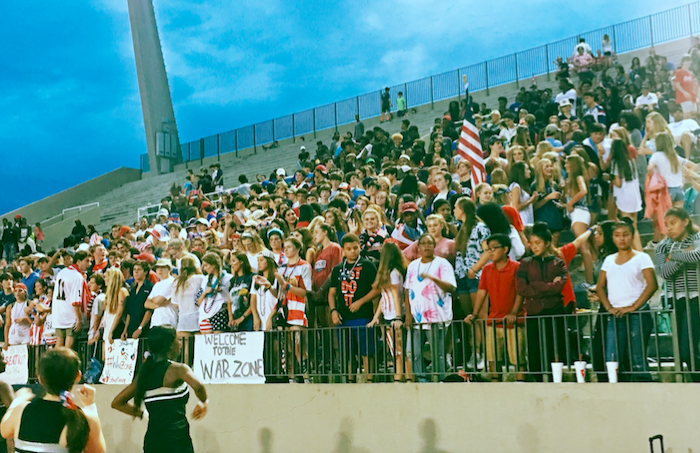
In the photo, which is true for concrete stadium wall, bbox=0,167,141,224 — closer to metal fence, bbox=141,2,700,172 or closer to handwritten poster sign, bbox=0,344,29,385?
metal fence, bbox=141,2,700,172

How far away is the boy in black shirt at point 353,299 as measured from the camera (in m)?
9.89

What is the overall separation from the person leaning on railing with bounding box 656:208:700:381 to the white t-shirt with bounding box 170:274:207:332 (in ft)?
20.6

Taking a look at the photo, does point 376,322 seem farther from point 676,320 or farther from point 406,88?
point 406,88

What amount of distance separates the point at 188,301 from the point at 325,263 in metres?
2.26

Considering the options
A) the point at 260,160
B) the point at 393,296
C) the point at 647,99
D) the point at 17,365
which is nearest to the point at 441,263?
the point at 393,296

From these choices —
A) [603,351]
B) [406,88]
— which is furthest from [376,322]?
[406,88]

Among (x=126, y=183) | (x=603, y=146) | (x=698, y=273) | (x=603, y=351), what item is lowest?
(x=603, y=351)

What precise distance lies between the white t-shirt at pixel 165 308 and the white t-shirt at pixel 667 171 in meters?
6.96

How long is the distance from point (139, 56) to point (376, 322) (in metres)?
36.7

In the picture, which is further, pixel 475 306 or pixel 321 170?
pixel 321 170

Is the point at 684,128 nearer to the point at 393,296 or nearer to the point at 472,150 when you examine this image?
the point at 472,150

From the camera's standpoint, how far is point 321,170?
61.6ft

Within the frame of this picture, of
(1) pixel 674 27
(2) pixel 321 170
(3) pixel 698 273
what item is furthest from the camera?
(1) pixel 674 27

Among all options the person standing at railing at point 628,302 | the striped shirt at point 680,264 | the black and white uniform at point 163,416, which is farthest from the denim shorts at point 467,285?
the black and white uniform at point 163,416
